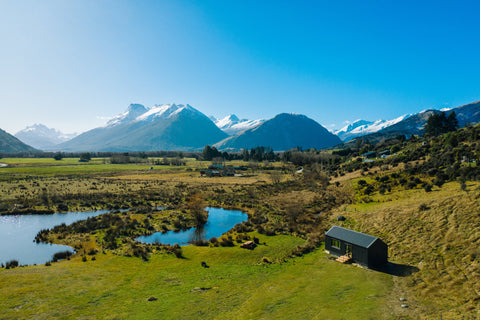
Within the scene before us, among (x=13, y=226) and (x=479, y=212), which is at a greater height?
(x=479, y=212)

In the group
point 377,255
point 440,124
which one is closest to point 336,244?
point 377,255

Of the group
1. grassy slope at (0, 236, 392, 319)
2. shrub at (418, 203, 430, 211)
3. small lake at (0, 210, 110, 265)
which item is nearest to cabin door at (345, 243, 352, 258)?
grassy slope at (0, 236, 392, 319)

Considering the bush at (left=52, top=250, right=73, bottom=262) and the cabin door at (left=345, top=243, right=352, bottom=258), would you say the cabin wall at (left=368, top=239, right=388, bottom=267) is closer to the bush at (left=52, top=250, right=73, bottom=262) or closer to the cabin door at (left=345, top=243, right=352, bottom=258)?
the cabin door at (left=345, top=243, right=352, bottom=258)

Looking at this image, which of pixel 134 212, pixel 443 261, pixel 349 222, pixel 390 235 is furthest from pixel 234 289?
pixel 134 212

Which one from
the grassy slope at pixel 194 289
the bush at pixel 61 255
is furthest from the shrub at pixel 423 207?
the bush at pixel 61 255

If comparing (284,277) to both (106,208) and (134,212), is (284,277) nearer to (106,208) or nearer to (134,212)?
(134,212)
